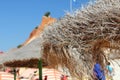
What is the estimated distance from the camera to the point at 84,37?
13.0 ft

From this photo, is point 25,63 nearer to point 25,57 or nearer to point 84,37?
point 25,57

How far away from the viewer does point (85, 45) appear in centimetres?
402

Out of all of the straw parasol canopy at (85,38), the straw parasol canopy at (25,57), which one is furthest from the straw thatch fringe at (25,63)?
the straw parasol canopy at (85,38)

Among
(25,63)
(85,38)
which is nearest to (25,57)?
(25,63)

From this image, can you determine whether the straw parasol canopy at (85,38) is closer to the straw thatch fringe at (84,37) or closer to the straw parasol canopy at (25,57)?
the straw thatch fringe at (84,37)

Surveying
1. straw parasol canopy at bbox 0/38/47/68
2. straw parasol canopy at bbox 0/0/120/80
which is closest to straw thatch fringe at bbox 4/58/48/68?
straw parasol canopy at bbox 0/38/47/68

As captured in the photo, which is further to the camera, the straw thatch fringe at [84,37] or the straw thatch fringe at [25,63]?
the straw thatch fringe at [25,63]

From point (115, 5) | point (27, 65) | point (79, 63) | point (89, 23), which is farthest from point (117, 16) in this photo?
point (27, 65)

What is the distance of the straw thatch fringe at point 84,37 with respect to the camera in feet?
11.9

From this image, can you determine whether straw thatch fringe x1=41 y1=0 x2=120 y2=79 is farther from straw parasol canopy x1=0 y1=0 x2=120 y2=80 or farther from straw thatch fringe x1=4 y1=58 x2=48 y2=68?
straw thatch fringe x1=4 y1=58 x2=48 y2=68

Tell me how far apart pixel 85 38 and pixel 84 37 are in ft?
0.07

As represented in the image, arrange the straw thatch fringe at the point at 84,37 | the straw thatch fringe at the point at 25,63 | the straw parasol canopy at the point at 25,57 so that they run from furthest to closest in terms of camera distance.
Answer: the straw thatch fringe at the point at 25,63, the straw parasol canopy at the point at 25,57, the straw thatch fringe at the point at 84,37

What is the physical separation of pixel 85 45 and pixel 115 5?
27.0 inches

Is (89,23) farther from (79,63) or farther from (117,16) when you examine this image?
(79,63)
